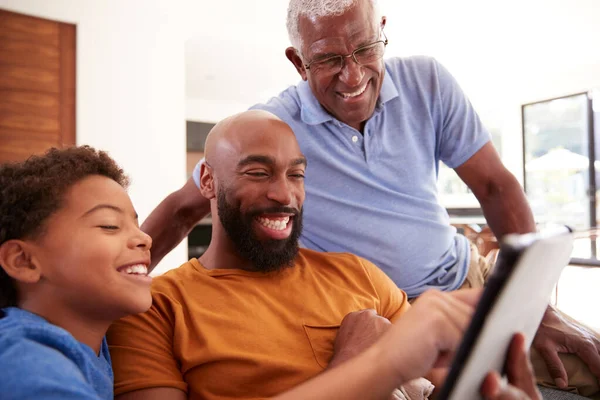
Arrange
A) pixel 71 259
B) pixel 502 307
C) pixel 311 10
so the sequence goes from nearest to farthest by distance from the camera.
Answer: pixel 502 307 < pixel 71 259 < pixel 311 10

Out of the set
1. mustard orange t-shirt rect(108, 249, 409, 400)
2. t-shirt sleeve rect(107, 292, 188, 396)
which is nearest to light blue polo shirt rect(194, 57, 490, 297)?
mustard orange t-shirt rect(108, 249, 409, 400)

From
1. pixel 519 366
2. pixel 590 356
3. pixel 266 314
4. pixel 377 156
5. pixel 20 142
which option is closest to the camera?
pixel 519 366

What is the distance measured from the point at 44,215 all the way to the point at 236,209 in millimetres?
507

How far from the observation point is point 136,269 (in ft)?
3.30

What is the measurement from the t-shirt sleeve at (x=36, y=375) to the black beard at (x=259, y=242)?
0.59 meters

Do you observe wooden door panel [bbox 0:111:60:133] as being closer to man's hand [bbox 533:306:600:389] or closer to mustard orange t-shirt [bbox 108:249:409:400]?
mustard orange t-shirt [bbox 108:249:409:400]

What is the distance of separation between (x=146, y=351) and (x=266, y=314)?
0.28 metres

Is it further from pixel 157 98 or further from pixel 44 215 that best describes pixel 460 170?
pixel 157 98

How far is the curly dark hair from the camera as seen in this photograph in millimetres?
941

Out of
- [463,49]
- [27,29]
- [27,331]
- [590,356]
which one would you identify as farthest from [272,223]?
[463,49]

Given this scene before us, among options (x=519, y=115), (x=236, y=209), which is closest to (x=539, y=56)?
(x=519, y=115)

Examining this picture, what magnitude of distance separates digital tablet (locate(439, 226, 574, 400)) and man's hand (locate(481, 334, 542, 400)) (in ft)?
0.03

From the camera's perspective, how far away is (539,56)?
7352mm

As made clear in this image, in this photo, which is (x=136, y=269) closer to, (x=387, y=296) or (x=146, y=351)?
(x=146, y=351)
